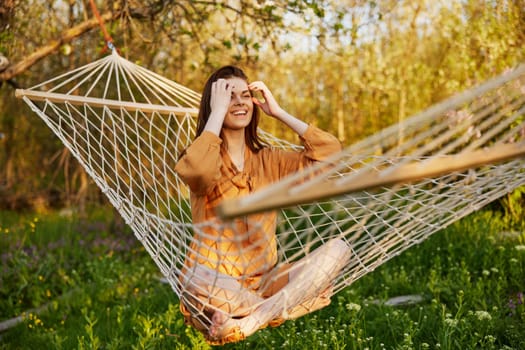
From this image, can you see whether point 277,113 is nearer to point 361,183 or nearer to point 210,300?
point 210,300

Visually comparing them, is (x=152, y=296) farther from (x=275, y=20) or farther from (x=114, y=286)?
(x=275, y=20)

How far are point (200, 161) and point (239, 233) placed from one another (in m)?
0.27

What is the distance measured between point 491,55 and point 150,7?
2149 millimetres

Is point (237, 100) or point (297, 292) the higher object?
point (237, 100)

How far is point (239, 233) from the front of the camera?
173 cm

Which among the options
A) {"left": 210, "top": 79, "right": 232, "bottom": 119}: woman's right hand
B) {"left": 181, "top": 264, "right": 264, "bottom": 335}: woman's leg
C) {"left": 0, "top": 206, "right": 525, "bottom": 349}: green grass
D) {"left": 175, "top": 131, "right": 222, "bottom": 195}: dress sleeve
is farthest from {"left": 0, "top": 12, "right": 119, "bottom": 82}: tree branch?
{"left": 181, "top": 264, "right": 264, "bottom": 335}: woman's leg

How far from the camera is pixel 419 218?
5.16ft

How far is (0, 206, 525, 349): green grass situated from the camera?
2.01 meters

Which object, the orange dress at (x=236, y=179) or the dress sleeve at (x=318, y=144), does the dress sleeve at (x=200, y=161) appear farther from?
the dress sleeve at (x=318, y=144)

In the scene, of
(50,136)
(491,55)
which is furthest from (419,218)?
(50,136)

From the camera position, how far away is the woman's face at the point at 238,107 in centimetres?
178

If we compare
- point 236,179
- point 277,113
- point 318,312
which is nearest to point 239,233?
point 236,179

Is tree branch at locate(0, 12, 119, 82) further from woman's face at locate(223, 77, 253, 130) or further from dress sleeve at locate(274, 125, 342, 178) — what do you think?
dress sleeve at locate(274, 125, 342, 178)

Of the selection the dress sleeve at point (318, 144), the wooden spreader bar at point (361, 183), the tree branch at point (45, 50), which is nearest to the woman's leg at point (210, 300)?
the dress sleeve at point (318, 144)
